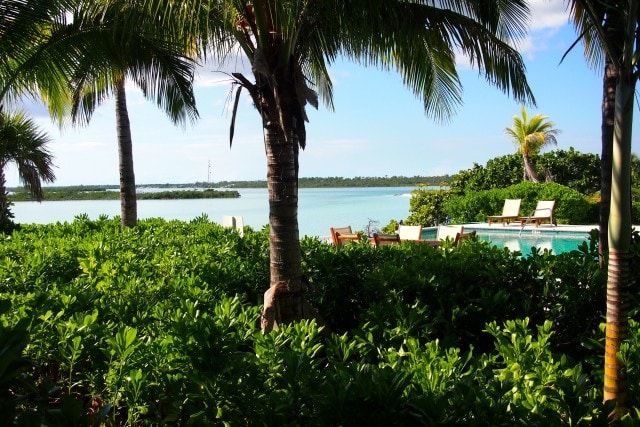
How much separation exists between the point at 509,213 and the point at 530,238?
213cm

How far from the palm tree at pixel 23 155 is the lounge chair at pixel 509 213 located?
45.9 feet

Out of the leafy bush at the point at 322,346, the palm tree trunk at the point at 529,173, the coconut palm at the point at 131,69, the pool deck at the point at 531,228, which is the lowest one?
the pool deck at the point at 531,228

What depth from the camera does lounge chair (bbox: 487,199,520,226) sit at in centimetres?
1904

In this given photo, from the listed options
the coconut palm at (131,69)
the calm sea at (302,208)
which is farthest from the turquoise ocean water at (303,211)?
the coconut palm at (131,69)

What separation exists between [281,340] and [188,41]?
4113 mm

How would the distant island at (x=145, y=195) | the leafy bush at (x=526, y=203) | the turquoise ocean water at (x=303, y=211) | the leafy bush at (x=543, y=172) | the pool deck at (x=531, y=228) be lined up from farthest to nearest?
the distant island at (x=145, y=195)
the leafy bush at (x=543, y=172)
the leafy bush at (x=526, y=203)
the pool deck at (x=531, y=228)
the turquoise ocean water at (x=303, y=211)

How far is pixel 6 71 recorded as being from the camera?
7.66 metres

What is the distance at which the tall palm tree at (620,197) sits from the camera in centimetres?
236

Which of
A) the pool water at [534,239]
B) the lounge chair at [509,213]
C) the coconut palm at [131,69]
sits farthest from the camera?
the lounge chair at [509,213]

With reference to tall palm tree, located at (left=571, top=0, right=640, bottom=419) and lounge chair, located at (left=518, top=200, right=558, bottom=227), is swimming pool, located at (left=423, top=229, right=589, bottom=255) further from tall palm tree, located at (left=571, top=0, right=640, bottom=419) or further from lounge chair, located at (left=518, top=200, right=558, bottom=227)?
tall palm tree, located at (left=571, top=0, right=640, bottom=419)

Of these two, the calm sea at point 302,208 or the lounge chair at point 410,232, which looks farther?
the calm sea at point 302,208

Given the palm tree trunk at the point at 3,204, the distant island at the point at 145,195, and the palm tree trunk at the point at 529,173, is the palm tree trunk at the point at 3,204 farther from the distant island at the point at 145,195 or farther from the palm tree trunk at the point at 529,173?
the palm tree trunk at the point at 529,173

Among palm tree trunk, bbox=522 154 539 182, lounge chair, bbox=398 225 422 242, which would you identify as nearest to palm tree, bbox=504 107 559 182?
palm tree trunk, bbox=522 154 539 182

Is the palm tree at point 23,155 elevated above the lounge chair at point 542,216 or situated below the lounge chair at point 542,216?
above
